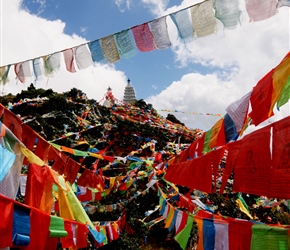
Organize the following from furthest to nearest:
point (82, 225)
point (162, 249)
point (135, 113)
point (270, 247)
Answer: point (135, 113) → point (162, 249) → point (82, 225) → point (270, 247)

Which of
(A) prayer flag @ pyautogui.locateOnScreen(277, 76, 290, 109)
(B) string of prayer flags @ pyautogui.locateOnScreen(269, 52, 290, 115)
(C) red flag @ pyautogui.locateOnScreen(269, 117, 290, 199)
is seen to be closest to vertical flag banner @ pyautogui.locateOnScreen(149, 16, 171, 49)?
(B) string of prayer flags @ pyautogui.locateOnScreen(269, 52, 290, 115)

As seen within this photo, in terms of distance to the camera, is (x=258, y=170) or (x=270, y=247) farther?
(x=270, y=247)

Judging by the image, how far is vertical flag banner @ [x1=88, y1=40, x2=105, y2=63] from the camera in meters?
7.32

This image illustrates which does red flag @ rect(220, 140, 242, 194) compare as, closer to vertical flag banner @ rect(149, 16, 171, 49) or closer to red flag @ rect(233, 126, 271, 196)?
red flag @ rect(233, 126, 271, 196)

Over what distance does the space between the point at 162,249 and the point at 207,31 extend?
10.1 meters

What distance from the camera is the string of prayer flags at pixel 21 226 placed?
9.70 feet

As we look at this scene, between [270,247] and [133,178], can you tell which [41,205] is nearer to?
[270,247]

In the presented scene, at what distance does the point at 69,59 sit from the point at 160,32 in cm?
244

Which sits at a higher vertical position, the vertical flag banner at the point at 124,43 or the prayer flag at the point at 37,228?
the vertical flag banner at the point at 124,43

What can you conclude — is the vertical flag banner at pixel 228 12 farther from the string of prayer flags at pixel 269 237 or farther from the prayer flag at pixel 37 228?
the prayer flag at pixel 37 228

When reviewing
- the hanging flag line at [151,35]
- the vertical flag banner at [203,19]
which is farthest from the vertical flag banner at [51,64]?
the vertical flag banner at [203,19]

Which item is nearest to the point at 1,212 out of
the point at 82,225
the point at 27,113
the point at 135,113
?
the point at 82,225

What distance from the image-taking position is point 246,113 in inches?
138

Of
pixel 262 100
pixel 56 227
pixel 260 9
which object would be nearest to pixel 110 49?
pixel 260 9
